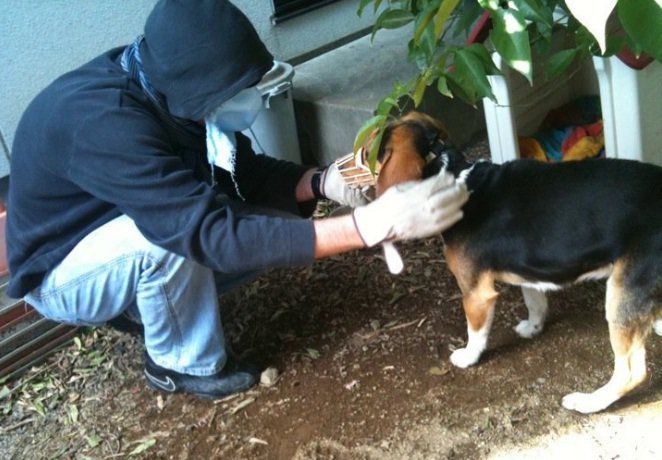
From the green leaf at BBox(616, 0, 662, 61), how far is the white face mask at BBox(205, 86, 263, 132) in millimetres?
1435

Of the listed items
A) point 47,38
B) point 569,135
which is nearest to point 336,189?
point 569,135

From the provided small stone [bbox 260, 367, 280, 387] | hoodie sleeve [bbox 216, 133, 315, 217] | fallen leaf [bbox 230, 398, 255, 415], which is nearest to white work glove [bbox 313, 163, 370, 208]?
hoodie sleeve [bbox 216, 133, 315, 217]

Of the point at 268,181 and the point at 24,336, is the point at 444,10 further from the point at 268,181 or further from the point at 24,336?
the point at 24,336

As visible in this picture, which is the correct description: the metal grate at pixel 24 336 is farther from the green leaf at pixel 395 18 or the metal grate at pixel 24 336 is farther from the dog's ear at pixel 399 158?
the green leaf at pixel 395 18

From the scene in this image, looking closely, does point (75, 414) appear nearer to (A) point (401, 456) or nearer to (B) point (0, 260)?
(B) point (0, 260)

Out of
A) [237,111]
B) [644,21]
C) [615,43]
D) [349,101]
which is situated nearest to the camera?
[644,21]

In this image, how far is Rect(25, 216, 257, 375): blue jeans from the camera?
2.49m

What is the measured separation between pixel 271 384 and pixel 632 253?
1539 mm

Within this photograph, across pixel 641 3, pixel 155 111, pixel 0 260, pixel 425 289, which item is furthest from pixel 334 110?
pixel 641 3

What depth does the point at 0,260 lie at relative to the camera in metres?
3.54

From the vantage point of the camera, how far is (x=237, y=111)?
→ 246 cm

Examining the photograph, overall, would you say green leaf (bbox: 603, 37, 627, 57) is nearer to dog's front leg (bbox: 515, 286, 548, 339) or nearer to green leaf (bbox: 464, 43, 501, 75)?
green leaf (bbox: 464, 43, 501, 75)

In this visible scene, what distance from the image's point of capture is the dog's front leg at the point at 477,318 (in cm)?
246

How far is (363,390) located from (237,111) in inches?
48.3
